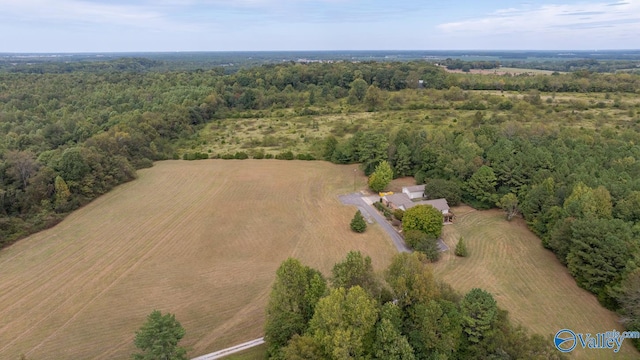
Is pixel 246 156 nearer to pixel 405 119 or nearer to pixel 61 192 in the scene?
pixel 61 192

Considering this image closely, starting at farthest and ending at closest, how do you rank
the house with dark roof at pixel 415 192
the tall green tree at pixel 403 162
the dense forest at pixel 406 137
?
the tall green tree at pixel 403 162
the house with dark roof at pixel 415 192
the dense forest at pixel 406 137

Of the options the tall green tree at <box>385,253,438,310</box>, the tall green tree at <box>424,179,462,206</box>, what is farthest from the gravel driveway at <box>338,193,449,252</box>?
the tall green tree at <box>385,253,438,310</box>

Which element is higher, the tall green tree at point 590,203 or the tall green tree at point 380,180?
the tall green tree at point 590,203

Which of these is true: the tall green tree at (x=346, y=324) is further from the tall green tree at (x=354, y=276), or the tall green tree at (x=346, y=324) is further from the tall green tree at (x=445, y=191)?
the tall green tree at (x=445, y=191)

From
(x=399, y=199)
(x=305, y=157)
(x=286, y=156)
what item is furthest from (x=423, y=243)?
(x=286, y=156)

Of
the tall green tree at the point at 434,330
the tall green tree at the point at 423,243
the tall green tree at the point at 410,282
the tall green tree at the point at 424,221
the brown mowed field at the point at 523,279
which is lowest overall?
the brown mowed field at the point at 523,279

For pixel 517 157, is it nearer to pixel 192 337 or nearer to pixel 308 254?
pixel 308 254

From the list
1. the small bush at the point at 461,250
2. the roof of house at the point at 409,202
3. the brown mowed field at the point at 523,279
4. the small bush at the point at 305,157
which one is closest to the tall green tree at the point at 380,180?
the roof of house at the point at 409,202

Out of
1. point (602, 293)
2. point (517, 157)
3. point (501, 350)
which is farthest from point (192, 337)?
point (517, 157)
